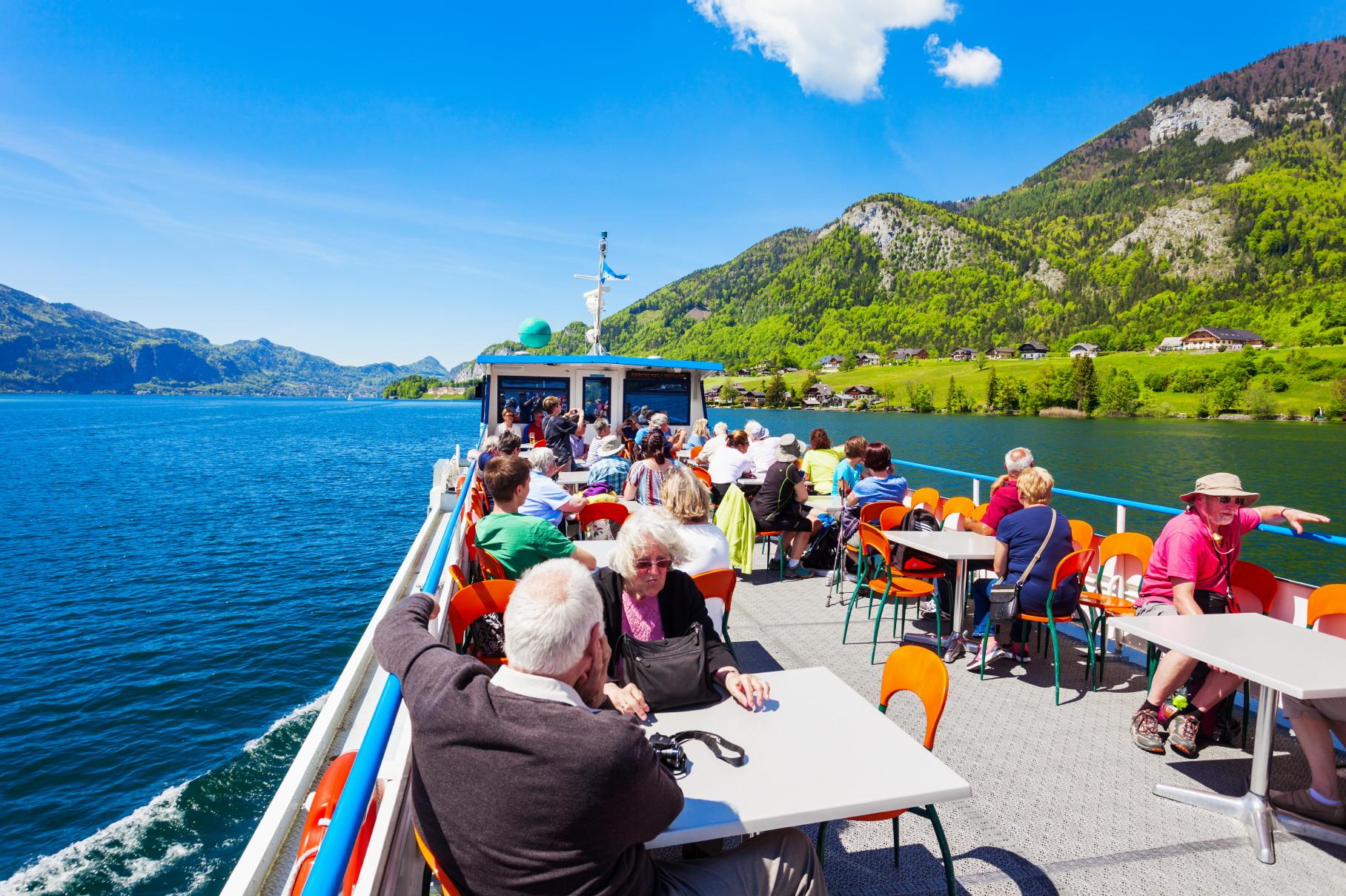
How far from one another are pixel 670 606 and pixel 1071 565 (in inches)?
105

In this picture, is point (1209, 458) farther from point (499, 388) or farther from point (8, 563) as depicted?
point (8, 563)

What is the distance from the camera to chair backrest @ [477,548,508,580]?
3.67 metres

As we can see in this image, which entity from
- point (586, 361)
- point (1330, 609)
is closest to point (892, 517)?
point (1330, 609)

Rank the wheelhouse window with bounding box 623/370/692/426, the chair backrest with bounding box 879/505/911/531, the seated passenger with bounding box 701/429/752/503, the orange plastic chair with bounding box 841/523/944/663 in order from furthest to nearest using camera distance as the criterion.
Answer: the wheelhouse window with bounding box 623/370/692/426
the seated passenger with bounding box 701/429/752/503
the chair backrest with bounding box 879/505/911/531
the orange plastic chair with bounding box 841/523/944/663

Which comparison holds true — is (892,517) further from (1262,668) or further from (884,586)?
(1262,668)

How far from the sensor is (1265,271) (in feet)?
419

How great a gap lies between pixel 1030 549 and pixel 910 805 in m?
2.91

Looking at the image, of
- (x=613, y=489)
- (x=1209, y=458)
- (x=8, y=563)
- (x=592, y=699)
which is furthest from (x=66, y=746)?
(x=1209, y=458)

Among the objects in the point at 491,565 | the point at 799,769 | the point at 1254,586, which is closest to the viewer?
the point at 799,769

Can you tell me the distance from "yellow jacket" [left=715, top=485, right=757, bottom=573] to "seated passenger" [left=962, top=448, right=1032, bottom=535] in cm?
171

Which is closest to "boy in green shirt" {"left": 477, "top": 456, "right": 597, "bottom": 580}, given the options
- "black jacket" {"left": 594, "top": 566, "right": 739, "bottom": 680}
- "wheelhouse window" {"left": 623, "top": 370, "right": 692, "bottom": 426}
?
"black jacket" {"left": 594, "top": 566, "right": 739, "bottom": 680}

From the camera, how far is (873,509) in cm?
560

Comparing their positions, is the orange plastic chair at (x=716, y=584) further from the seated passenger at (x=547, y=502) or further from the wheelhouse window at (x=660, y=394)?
the wheelhouse window at (x=660, y=394)

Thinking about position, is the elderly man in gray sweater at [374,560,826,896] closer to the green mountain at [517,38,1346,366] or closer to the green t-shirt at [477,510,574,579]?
the green t-shirt at [477,510,574,579]
